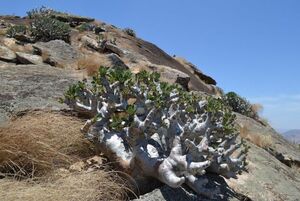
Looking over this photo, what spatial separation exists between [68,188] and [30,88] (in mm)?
3795

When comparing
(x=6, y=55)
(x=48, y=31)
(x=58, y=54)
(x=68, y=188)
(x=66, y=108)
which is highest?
(x=48, y=31)

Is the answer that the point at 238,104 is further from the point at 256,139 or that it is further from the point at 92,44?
the point at 92,44

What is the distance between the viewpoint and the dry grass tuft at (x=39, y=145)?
566 cm

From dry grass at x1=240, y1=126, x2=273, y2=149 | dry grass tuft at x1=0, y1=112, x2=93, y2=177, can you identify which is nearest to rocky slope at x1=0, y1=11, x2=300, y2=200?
dry grass at x1=240, y1=126, x2=273, y2=149

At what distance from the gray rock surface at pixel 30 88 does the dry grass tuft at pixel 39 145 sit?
644mm

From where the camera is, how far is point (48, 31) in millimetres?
19516

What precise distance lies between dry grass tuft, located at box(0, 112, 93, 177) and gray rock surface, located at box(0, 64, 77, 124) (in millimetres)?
644

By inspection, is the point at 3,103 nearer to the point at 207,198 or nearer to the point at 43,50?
the point at 207,198

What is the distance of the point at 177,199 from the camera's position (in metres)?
5.43

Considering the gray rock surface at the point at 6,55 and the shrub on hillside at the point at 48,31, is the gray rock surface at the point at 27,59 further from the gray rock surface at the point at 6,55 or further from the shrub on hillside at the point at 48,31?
the shrub on hillside at the point at 48,31

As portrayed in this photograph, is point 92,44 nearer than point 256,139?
No

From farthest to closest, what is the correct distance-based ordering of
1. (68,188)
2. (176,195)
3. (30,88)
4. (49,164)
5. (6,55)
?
(6,55) < (30,88) < (49,164) < (176,195) < (68,188)

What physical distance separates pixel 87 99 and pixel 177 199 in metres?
2.07

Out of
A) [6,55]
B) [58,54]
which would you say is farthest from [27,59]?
[58,54]
